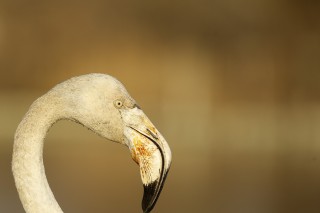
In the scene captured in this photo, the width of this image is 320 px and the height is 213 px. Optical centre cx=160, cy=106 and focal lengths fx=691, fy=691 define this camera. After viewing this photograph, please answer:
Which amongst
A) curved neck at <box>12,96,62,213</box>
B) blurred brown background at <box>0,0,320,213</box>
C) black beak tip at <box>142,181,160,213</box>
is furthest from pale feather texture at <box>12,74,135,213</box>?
blurred brown background at <box>0,0,320,213</box>

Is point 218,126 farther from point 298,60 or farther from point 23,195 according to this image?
point 23,195

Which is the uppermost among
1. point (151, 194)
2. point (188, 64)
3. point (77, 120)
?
point (188, 64)

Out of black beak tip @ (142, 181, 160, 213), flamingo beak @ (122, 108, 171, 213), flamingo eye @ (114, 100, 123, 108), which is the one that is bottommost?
black beak tip @ (142, 181, 160, 213)

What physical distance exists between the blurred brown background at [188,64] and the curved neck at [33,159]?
6192 mm

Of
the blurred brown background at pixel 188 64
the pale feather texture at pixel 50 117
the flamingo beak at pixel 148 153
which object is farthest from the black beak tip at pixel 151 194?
the blurred brown background at pixel 188 64

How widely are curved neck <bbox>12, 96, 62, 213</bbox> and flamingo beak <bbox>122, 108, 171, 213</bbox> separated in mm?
176

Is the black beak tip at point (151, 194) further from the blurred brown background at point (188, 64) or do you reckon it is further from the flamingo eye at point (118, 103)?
the blurred brown background at point (188, 64)

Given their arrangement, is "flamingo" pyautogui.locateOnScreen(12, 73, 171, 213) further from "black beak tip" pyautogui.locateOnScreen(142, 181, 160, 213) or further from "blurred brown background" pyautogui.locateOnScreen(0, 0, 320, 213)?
"blurred brown background" pyautogui.locateOnScreen(0, 0, 320, 213)

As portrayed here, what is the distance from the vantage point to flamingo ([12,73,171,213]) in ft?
5.03

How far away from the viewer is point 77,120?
1.57m

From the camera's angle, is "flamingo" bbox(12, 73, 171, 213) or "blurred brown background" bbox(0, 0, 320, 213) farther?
"blurred brown background" bbox(0, 0, 320, 213)

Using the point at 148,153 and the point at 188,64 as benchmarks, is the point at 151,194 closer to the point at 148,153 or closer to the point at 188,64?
the point at 148,153

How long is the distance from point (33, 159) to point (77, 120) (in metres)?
0.13

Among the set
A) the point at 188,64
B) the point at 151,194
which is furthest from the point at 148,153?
the point at 188,64
